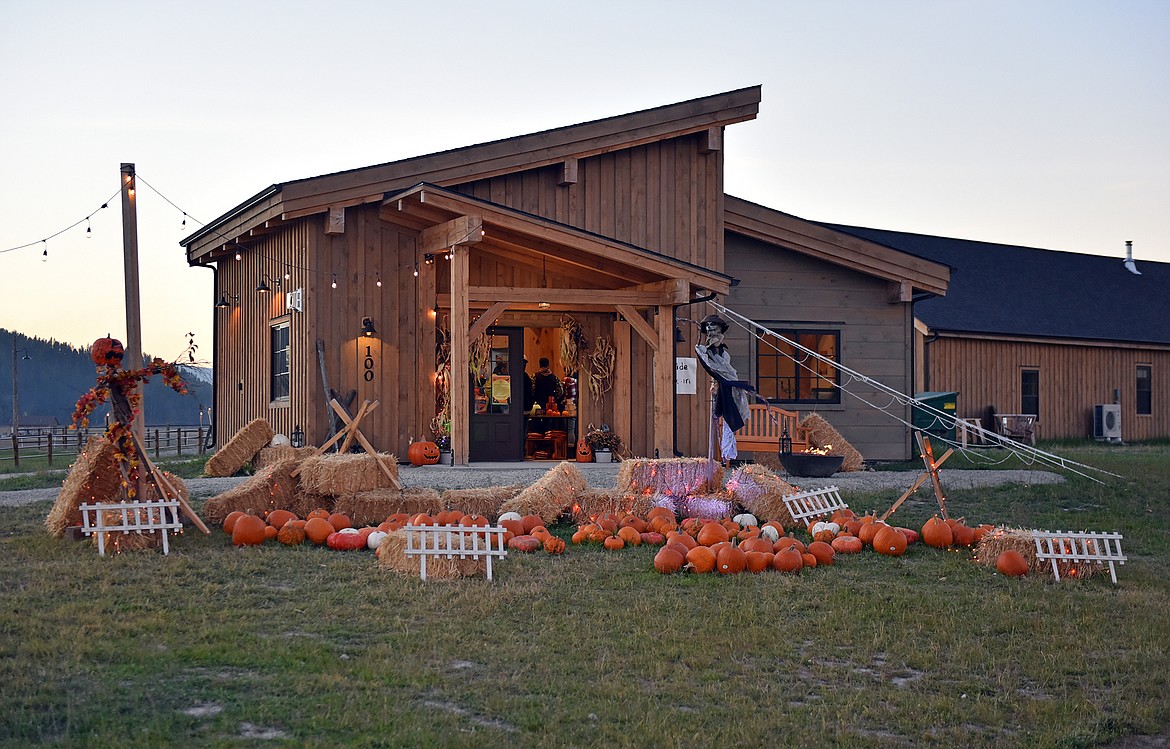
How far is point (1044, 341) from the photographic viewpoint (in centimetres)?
2812

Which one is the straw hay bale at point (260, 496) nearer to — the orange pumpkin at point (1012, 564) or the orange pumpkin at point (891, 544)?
the orange pumpkin at point (891, 544)

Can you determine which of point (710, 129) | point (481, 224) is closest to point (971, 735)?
point (481, 224)

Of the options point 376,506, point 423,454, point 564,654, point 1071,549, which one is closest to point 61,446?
point 423,454

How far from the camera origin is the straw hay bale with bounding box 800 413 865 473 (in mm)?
16094

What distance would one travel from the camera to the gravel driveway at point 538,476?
40.5 ft

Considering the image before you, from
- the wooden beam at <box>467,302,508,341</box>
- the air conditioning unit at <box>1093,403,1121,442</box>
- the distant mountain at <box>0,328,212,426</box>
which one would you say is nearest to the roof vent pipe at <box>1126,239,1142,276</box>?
the air conditioning unit at <box>1093,403,1121,442</box>

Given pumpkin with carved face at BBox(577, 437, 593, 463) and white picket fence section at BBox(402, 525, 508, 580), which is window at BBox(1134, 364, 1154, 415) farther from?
white picket fence section at BBox(402, 525, 508, 580)

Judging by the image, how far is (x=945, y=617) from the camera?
21.8 feet

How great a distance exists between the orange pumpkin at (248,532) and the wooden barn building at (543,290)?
491cm

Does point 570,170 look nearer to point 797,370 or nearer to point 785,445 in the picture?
point 785,445

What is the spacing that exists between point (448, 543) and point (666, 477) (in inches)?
142

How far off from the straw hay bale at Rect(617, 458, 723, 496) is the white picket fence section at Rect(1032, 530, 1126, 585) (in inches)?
131

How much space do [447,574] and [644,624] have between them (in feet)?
5.79

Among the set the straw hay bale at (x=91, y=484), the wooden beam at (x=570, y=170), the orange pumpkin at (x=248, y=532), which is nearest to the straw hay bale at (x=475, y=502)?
the orange pumpkin at (x=248, y=532)
